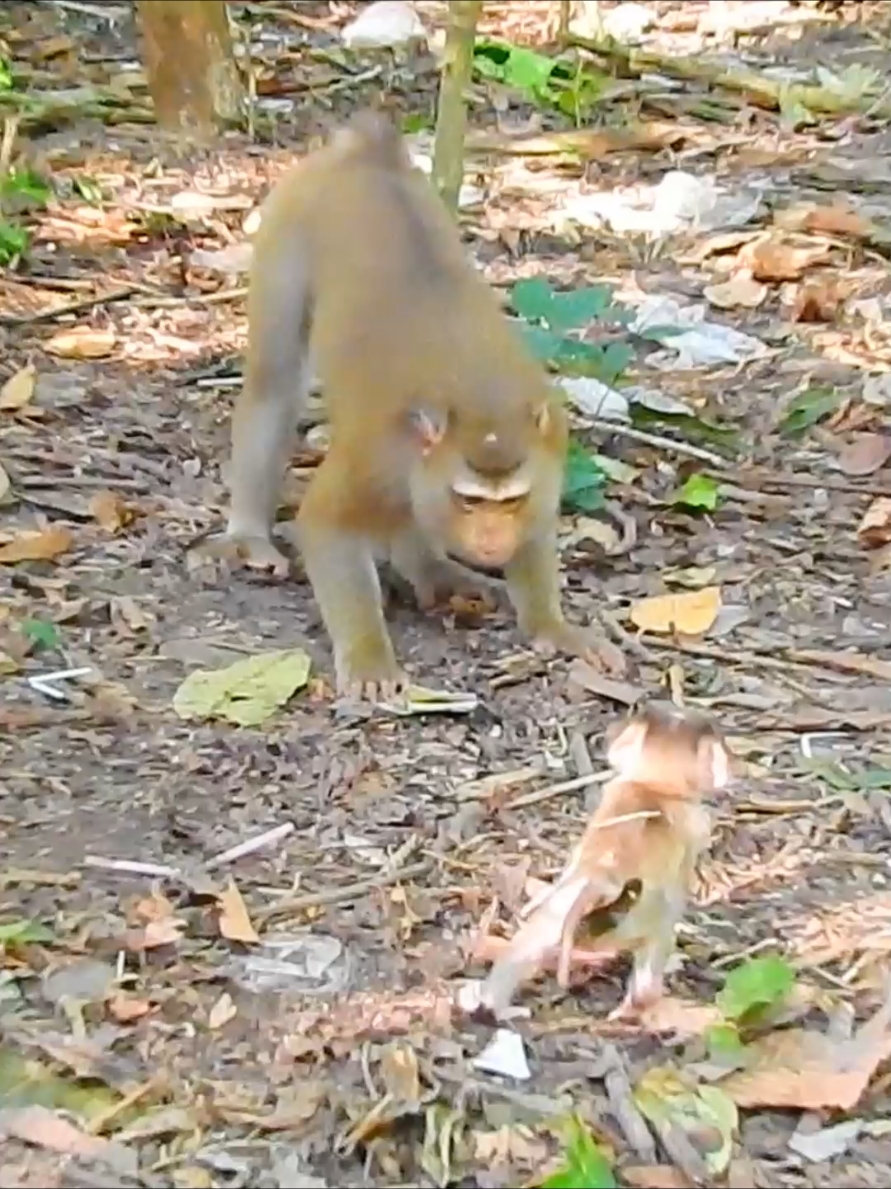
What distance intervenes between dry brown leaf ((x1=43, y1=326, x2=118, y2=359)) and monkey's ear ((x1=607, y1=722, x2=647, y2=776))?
10.2 ft

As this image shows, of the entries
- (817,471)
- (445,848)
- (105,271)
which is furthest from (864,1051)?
(105,271)

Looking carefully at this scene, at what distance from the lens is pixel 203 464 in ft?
20.2

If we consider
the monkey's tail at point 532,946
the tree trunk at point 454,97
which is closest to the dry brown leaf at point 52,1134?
the monkey's tail at point 532,946

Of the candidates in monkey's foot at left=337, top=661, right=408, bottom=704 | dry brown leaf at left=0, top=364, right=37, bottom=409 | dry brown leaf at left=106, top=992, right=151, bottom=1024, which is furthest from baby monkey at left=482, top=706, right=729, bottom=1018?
Answer: dry brown leaf at left=0, top=364, right=37, bottom=409

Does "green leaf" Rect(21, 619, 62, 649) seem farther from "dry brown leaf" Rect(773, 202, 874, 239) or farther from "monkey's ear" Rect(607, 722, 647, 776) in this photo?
"dry brown leaf" Rect(773, 202, 874, 239)

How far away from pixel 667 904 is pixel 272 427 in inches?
85.3

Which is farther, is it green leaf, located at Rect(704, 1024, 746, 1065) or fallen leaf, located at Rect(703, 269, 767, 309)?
fallen leaf, located at Rect(703, 269, 767, 309)

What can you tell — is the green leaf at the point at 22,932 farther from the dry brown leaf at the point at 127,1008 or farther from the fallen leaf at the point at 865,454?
the fallen leaf at the point at 865,454

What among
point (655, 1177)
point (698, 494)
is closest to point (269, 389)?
point (698, 494)

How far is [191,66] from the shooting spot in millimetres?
8305

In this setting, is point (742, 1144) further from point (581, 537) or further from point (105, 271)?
point (105, 271)

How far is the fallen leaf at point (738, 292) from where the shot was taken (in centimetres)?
721

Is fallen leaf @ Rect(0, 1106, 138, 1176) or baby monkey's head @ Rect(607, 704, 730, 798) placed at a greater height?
baby monkey's head @ Rect(607, 704, 730, 798)

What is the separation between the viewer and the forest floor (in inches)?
146
